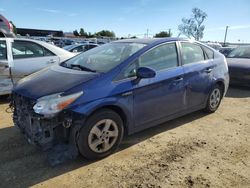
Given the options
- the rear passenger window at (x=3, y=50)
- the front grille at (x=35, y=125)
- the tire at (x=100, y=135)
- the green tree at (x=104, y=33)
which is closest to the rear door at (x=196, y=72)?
the tire at (x=100, y=135)

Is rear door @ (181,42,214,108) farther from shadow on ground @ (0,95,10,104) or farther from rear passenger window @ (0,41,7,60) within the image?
shadow on ground @ (0,95,10,104)

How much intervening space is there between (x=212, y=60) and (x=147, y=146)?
2.40 meters

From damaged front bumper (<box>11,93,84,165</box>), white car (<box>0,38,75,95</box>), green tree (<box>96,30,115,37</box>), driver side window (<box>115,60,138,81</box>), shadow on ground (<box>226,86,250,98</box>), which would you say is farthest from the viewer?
green tree (<box>96,30,115,37</box>)

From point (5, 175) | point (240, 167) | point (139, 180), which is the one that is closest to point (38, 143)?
point (5, 175)

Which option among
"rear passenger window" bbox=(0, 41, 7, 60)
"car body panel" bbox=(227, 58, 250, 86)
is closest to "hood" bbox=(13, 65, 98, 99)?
"rear passenger window" bbox=(0, 41, 7, 60)

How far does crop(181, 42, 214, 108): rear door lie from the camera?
4.75 meters

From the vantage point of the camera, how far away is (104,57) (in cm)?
432

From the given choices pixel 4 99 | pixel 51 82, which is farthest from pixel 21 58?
pixel 51 82

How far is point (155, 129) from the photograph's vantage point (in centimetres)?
477

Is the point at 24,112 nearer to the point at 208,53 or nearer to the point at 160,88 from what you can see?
the point at 160,88

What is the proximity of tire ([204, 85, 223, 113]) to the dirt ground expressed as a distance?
25.9 inches

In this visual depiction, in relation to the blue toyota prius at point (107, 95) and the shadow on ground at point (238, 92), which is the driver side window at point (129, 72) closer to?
the blue toyota prius at point (107, 95)

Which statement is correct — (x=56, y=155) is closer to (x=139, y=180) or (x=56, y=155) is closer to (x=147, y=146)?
(x=139, y=180)

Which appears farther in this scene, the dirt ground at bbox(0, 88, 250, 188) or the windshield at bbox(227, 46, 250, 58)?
the windshield at bbox(227, 46, 250, 58)
